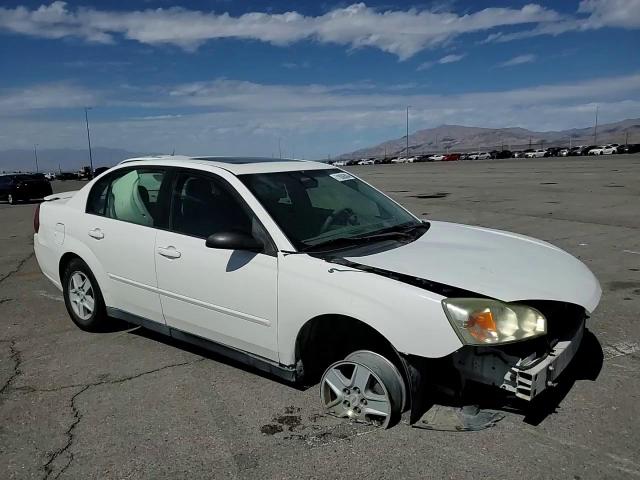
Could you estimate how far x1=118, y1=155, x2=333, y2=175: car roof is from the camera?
408 cm

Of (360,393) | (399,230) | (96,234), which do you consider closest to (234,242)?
(360,393)

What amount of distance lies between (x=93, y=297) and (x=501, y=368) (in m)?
3.48

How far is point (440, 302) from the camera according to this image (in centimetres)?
278

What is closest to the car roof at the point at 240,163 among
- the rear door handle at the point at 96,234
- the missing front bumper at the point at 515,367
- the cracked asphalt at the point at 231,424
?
the rear door handle at the point at 96,234

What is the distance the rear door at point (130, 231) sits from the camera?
4172mm

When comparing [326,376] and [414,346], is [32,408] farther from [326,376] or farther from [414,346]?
[414,346]

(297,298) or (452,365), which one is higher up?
(297,298)

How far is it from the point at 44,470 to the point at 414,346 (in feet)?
6.62

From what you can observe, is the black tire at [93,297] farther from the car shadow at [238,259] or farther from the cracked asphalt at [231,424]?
the car shadow at [238,259]

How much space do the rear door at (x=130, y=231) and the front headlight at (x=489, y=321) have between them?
2.31m

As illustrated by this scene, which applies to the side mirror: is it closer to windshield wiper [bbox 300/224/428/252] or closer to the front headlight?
windshield wiper [bbox 300/224/428/252]

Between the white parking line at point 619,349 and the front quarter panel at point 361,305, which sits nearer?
the front quarter panel at point 361,305

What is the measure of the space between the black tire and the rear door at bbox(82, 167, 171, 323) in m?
0.21

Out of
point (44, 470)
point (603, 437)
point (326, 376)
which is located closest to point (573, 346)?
point (603, 437)
